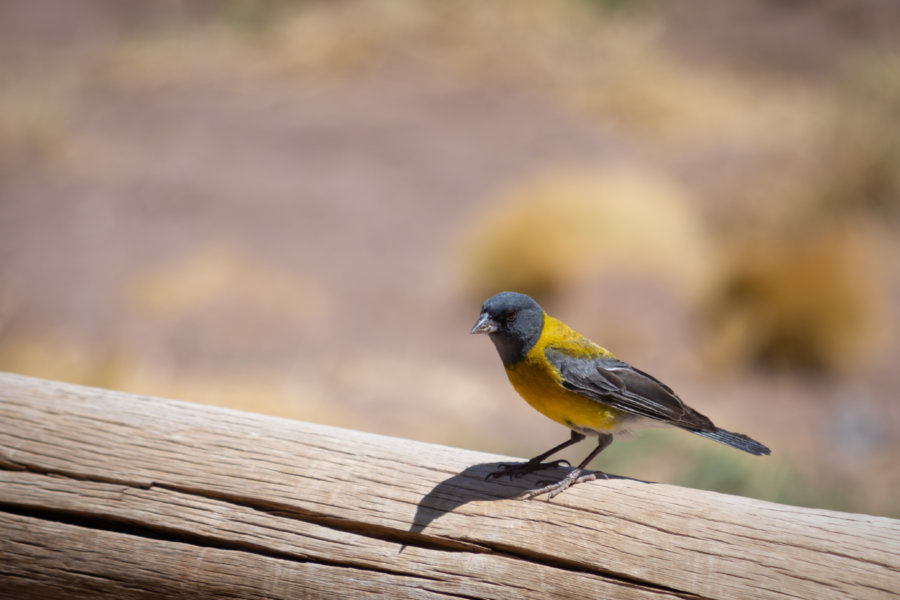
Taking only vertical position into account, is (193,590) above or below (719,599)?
below

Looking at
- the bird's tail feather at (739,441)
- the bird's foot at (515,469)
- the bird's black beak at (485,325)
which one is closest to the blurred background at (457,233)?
the bird's tail feather at (739,441)

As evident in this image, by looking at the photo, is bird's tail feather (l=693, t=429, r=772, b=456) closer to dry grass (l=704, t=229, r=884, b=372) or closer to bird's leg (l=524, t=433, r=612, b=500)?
bird's leg (l=524, t=433, r=612, b=500)

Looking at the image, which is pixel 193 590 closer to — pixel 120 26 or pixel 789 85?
pixel 789 85

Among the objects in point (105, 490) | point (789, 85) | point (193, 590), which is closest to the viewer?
point (193, 590)

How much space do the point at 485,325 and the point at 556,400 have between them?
1.27 ft

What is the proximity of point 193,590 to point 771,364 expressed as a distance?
26.8ft

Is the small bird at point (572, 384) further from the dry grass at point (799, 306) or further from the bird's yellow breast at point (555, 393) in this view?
the dry grass at point (799, 306)

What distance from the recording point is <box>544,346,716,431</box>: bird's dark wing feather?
118 inches

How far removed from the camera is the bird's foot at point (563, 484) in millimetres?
2691

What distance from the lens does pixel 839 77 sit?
706 inches

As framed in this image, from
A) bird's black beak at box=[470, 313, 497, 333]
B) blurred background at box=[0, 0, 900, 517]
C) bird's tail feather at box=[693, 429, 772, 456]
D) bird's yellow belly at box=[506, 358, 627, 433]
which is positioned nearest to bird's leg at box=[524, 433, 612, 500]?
bird's yellow belly at box=[506, 358, 627, 433]

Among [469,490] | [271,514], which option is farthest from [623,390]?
[271,514]

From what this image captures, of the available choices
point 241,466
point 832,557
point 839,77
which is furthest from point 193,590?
point 839,77

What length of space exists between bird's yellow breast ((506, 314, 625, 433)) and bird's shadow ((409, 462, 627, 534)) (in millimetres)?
240
